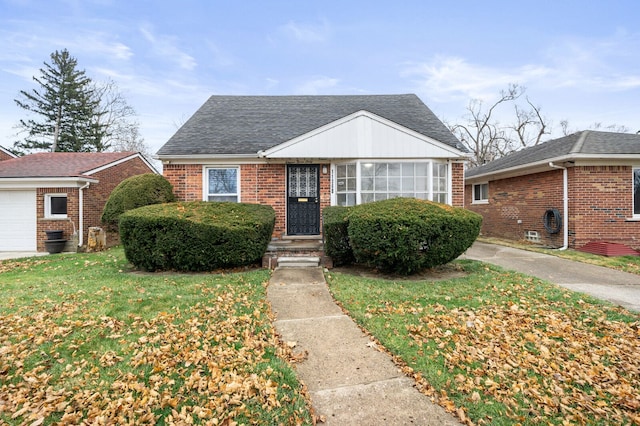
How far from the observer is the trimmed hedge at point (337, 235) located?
6754 millimetres

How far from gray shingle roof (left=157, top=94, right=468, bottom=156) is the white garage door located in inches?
281

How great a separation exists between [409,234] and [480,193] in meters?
11.1

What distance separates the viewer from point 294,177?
9734mm

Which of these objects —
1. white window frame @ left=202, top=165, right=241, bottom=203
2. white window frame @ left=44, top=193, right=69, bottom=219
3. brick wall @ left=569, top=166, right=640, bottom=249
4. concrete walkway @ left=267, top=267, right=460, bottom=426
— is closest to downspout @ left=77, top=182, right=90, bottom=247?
white window frame @ left=44, top=193, right=69, bottom=219


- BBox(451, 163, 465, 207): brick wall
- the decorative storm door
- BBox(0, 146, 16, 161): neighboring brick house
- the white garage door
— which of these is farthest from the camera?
BBox(0, 146, 16, 161): neighboring brick house

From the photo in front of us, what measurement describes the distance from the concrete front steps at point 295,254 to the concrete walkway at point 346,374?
2415mm

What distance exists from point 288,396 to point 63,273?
24.3 ft

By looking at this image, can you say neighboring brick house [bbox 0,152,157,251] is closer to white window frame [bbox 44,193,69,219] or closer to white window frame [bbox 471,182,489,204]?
white window frame [bbox 44,193,69,219]

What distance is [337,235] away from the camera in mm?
6828

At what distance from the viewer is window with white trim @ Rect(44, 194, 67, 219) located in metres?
11.8

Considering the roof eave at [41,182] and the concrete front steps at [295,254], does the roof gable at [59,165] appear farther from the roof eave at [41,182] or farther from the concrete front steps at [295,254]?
the concrete front steps at [295,254]

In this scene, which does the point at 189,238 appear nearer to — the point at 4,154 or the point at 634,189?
the point at 634,189

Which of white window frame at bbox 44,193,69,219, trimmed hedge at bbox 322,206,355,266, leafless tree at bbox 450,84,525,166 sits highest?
leafless tree at bbox 450,84,525,166

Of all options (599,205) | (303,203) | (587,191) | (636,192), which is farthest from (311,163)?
(636,192)
